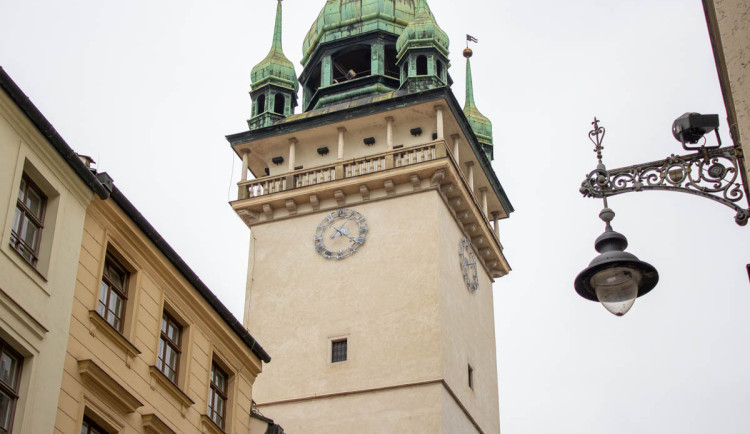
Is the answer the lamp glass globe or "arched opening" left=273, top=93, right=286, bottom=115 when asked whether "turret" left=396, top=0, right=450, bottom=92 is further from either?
the lamp glass globe

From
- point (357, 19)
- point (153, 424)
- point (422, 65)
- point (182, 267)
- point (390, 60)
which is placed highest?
point (357, 19)

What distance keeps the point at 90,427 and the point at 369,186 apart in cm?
1973

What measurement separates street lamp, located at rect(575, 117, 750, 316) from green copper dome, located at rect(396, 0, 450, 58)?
30.2 meters

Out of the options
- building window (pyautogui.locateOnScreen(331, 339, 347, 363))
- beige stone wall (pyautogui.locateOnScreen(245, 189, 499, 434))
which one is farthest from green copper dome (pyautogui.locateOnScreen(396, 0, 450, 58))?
building window (pyautogui.locateOnScreen(331, 339, 347, 363))

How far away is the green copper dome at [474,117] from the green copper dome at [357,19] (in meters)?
3.66

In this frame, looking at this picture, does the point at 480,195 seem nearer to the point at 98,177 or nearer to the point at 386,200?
the point at 386,200

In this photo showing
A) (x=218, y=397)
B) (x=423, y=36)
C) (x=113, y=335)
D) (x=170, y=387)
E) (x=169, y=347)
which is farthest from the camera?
(x=423, y=36)

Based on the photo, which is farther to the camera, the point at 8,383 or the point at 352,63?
the point at 352,63

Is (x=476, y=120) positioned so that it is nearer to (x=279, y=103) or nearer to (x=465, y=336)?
(x=279, y=103)

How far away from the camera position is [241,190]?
37812 mm

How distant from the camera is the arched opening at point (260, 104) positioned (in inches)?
1613

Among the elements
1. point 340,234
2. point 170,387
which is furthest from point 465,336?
point 170,387

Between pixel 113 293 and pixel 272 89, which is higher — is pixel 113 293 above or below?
below

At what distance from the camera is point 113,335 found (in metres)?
17.7
